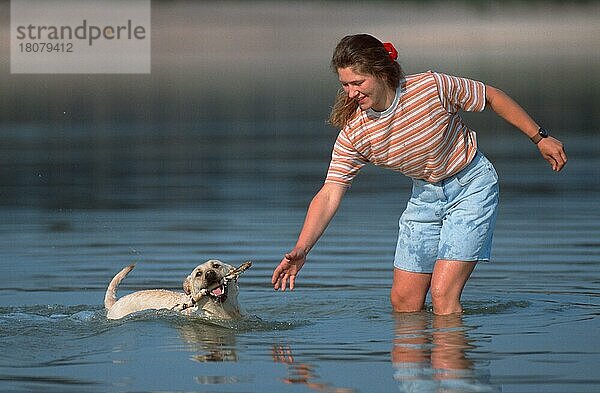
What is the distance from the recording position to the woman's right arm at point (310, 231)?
8859mm

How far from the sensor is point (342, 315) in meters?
9.83

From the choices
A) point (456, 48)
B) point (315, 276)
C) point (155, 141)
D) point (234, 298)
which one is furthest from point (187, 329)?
point (456, 48)

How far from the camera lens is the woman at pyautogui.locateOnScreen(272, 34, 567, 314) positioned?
8859 millimetres

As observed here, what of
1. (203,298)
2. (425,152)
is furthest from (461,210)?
(203,298)

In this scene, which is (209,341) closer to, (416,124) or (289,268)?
(289,268)

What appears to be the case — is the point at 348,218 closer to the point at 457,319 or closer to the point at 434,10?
the point at 457,319

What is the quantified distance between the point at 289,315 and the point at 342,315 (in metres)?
0.34

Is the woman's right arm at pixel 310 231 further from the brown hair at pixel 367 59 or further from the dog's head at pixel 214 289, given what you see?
the brown hair at pixel 367 59

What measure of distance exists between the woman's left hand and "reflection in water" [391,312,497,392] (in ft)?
3.50

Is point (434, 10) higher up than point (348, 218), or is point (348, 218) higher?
point (434, 10)

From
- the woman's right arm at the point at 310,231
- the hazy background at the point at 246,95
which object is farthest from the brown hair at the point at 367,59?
the hazy background at the point at 246,95

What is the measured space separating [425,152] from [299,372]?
1.83m

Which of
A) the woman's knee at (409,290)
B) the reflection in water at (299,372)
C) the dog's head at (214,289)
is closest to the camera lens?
the reflection in water at (299,372)

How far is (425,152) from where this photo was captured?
9125 mm
